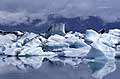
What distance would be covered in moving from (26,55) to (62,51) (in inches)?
66.1

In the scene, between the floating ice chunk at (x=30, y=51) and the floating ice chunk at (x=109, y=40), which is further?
the floating ice chunk at (x=30, y=51)

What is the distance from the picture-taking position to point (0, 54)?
19219 millimetres

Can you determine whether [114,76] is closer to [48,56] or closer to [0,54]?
[48,56]

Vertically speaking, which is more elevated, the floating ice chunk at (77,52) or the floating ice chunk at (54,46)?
the floating ice chunk at (54,46)

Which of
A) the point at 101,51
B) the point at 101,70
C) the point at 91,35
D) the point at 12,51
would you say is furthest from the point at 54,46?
the point at 101,70

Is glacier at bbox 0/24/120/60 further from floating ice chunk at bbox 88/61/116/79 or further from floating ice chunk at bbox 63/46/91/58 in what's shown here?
floating ice chunk at bbox 88/61/116/79

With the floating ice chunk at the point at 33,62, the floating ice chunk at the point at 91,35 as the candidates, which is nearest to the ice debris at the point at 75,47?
the floating ice chunk at the point at 91,35

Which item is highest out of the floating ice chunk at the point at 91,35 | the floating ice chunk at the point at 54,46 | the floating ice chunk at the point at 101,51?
the floating ice chunk at the point at 91,35

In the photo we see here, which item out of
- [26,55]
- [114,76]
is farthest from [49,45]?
[114,76]

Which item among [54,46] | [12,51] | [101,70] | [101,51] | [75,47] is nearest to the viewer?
[101,70]

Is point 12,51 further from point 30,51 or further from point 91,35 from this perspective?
point 91,35

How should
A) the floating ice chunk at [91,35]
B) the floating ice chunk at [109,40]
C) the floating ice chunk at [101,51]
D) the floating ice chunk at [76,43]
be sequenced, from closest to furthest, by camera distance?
the floating ice chunk at [101,51] < the floating ice chunk at [109,40] < the floating ice chunk at [76,43] < the floating ice chunk at [91,35]

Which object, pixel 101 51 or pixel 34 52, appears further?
pixel 34 52

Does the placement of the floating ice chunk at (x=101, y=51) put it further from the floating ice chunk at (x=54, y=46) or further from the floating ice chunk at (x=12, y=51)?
the floating ice chunk at (x=12, y=51)
